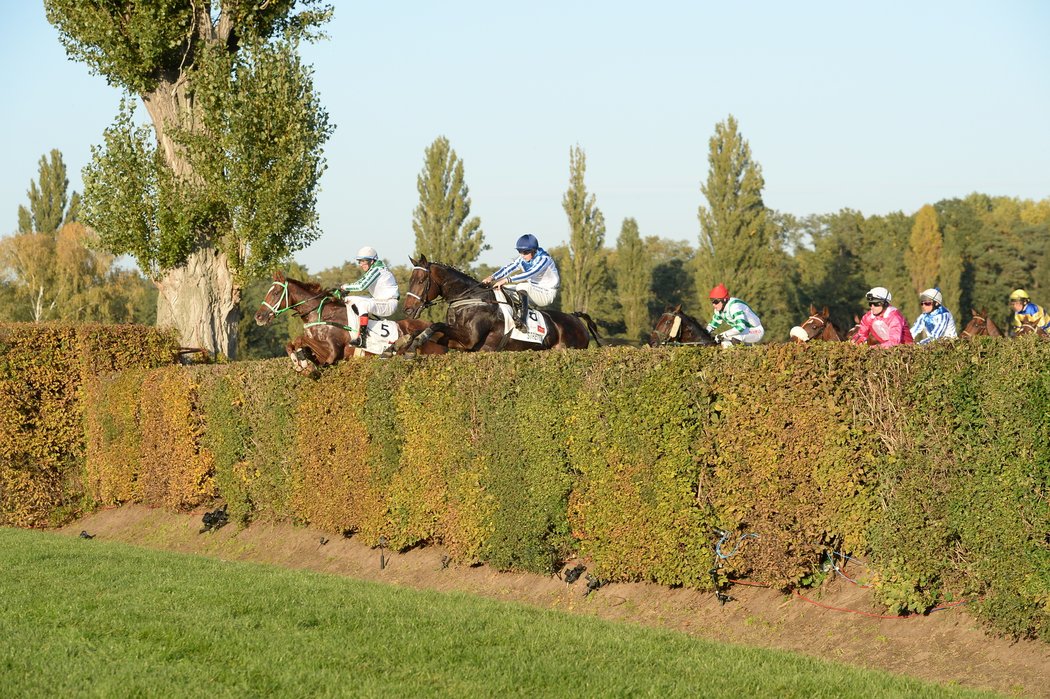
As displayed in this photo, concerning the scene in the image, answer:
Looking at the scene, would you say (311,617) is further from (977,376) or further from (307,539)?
(307,539)

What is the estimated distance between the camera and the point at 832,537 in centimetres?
891

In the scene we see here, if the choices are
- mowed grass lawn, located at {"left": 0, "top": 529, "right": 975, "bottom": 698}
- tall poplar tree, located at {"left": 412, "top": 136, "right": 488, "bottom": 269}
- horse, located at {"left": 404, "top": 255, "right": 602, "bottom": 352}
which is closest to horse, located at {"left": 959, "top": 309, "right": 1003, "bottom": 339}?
horse, located at {"left": 404, "top": 255, "right": 602, "bottom": 352}

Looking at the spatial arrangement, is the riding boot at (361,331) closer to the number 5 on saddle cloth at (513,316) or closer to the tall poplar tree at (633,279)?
the number 5 on saddle cloth at (513,316)

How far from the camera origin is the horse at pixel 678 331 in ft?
50.3

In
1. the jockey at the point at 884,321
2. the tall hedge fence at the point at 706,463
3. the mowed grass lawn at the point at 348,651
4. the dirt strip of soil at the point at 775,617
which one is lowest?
the dirt strip of soil at the point at 775,617

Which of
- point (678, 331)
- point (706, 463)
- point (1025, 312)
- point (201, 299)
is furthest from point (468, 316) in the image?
point (1025, 312)

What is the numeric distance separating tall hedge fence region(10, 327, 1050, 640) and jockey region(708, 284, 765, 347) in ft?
17.0

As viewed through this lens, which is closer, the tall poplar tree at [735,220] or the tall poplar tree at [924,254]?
the tall poplar tree at [735,220]

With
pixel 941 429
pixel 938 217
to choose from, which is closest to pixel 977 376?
pixel 941 429

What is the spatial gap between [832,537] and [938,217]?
6723 centimetres

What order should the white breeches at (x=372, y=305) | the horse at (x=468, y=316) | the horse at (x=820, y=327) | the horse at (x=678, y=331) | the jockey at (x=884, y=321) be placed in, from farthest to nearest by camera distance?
the horse at (x=820, y=327)
the white breeches at (x=372, y=305)
the horse at (x=678, y=331)
the horse at (x=468, y=316)
the jockey at (x=884, y=321)

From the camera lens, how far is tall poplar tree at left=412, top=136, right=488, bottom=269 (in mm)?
45938

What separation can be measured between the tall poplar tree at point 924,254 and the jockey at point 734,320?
1944 inches

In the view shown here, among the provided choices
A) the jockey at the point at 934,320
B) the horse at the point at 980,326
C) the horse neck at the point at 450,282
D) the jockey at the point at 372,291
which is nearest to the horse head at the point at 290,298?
the jockey at the point at 372,291
